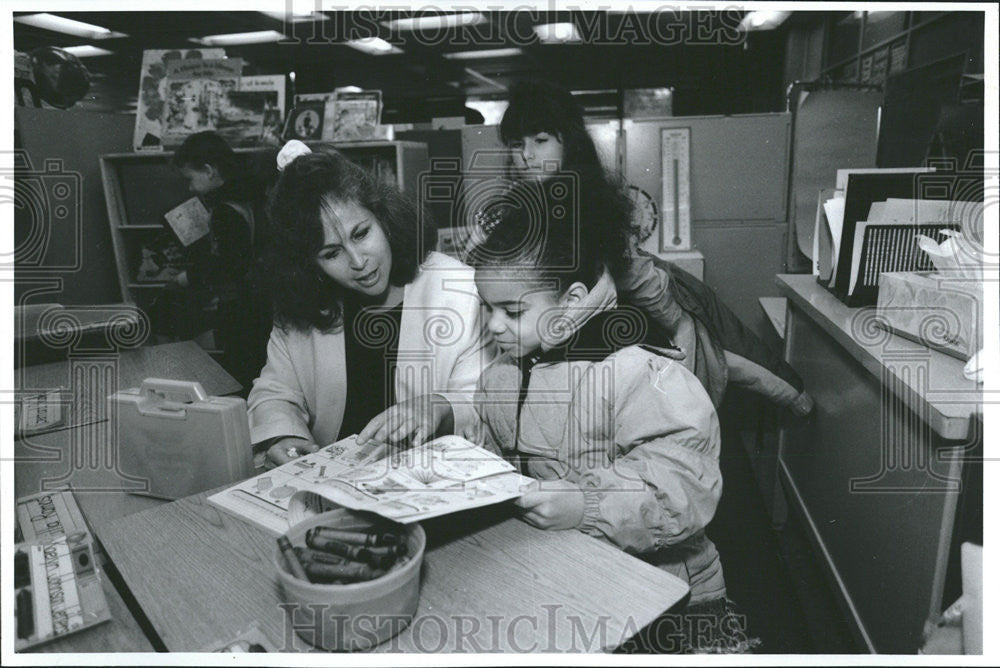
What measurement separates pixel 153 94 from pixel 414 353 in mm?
2597

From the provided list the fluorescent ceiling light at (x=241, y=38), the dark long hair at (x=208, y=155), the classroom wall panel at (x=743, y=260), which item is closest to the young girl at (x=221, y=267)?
the dark long hair at (x=208, y=155)

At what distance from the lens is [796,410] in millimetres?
1896

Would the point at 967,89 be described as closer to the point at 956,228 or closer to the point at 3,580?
the point at 956,228

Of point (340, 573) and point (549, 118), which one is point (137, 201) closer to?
point (549, 118)

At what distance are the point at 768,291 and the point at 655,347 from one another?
2502 millimetres

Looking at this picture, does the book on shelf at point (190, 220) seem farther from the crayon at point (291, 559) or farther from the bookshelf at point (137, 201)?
the crayon at point (291, 559)

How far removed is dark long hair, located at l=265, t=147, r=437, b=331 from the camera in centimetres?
145

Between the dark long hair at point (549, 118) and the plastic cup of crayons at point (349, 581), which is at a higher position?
the dark long hair at point (549, 118)

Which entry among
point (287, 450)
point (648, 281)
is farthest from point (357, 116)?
point (287, 450)

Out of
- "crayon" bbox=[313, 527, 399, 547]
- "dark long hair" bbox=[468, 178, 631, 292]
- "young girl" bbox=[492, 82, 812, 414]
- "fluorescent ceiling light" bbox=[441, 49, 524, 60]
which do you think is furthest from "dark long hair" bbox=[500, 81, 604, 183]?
"fluorescent ceiling light" bbox=[441, 49, 524, 60]

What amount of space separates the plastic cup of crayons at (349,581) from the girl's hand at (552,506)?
0.61 feet

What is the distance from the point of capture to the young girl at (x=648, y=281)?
59.4 inches

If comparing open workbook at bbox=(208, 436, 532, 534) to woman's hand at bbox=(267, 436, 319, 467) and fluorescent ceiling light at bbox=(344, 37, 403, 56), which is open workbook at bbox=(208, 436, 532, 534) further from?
fluorescent ceiling light at bbox=(344, 37, 403, 56)

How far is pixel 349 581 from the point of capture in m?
0.70
